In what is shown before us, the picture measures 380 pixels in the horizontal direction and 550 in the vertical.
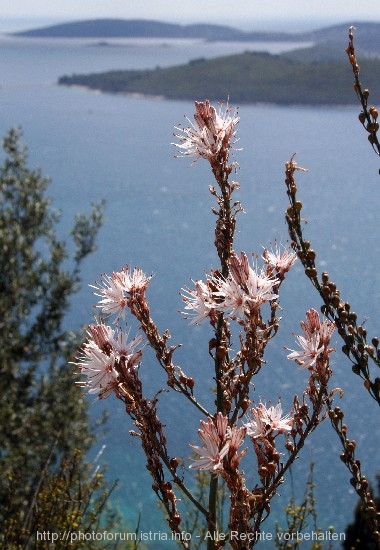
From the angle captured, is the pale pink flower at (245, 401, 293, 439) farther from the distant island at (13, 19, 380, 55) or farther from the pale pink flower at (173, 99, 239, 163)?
the distant island at (13, 19, 380, 55)

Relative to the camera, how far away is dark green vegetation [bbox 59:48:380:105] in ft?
263

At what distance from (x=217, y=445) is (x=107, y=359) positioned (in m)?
0.33

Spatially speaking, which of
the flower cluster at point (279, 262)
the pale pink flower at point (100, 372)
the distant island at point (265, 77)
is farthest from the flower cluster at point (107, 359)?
the distant island at point (265, 77)

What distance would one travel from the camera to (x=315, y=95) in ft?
267

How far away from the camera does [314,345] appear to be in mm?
1659

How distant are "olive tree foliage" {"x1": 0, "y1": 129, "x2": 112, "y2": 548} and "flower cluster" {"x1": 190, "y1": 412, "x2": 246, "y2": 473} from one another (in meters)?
8.75

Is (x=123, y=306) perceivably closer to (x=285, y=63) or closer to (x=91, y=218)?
(x=91, y=218)

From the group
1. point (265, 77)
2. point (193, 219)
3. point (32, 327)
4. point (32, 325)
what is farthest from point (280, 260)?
point (265, 77)

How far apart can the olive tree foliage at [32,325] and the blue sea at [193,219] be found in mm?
1530

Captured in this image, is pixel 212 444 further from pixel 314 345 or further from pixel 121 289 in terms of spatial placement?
pixel 121 289

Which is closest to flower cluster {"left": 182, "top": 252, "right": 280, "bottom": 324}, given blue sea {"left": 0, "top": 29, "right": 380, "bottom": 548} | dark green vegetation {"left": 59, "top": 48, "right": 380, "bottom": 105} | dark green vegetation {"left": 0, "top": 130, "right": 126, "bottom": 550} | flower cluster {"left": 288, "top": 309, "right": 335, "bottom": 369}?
flower cluster {"left": 288, "top": 309, "right": 335, "bottom": 369}

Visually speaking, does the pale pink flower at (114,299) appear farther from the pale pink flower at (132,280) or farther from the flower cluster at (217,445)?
the flower cluster at (217,445)

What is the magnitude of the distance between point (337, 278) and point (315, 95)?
52548 mm

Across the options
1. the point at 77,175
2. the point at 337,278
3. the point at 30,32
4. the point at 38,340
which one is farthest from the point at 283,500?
the point at 30,32
